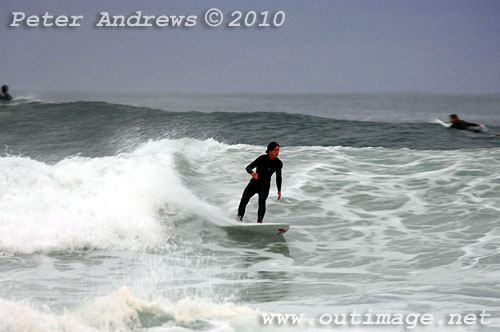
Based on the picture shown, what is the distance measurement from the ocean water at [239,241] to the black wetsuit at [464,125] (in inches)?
268

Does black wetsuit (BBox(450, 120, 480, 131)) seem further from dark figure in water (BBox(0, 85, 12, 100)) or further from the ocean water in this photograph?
dark figure in water (BBox(0, 85, 12, 100))

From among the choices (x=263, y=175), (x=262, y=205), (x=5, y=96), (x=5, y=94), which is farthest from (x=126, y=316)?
(x=5, y=94)

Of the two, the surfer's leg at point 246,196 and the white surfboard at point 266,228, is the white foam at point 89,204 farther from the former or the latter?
the white surfboard at point 266,228

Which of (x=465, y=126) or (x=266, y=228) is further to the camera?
(x=465, y=126)

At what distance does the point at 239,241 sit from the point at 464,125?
21.3m

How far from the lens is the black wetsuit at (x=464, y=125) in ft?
93.5

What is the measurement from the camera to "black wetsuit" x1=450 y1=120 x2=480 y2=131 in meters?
28.5

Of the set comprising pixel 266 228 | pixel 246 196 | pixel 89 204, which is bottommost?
pixel 266 228

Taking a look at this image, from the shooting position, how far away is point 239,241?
35.6ft

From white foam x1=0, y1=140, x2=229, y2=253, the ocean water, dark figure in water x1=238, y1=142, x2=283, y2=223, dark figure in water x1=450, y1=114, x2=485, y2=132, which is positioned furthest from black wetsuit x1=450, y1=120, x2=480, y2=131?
dark figure in water x1=238, y1=142, x2=283, y2=223

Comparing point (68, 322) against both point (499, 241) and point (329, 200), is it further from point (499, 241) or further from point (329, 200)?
point (329, 200)

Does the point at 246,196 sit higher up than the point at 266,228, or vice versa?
the point at 246,196

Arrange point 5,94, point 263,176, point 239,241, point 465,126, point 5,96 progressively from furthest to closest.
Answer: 1. point 5,94
2. point 5,96
3. point 465,126
4. point 263,176
5. point 239,241

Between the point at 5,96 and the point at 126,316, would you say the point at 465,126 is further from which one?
the point at 126,316
